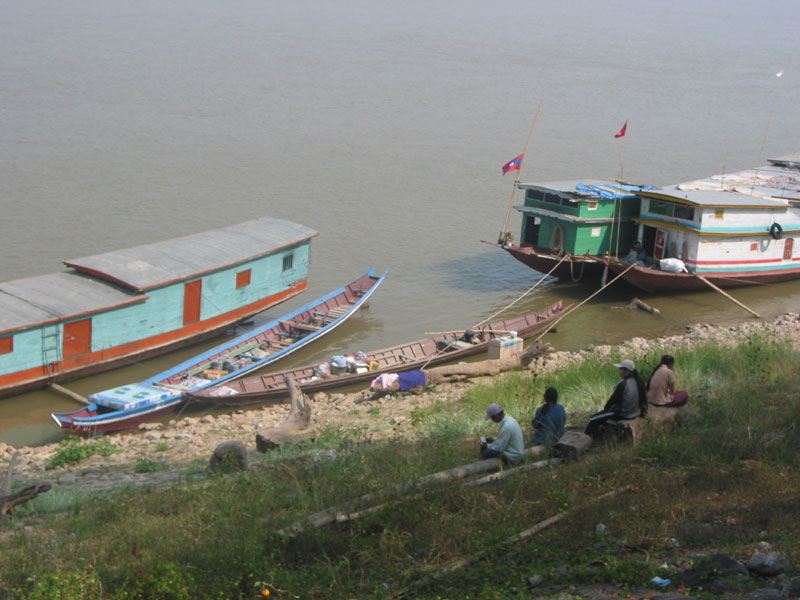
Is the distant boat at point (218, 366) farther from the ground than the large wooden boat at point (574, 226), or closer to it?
closer to it

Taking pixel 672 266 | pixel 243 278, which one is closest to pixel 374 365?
pixel 243 278

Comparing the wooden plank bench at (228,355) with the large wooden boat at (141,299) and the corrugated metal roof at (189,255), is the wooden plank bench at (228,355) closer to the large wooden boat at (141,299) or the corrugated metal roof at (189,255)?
the large wooden boat at (141,299)

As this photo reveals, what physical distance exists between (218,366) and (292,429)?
21.3 feet

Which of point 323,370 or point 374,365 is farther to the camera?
point 374,365

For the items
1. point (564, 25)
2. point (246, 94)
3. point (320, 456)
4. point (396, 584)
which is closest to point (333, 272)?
point (320, 456)

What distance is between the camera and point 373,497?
316 inches

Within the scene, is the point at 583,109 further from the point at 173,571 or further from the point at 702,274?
the point at 173,571

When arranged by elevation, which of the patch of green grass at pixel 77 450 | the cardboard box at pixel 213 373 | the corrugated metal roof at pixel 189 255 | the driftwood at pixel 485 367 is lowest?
the patch of green grass at pixel 77 450

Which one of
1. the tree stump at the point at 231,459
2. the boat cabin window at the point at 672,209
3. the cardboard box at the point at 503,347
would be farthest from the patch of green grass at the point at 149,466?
the boat cabin window at the point at 672,209

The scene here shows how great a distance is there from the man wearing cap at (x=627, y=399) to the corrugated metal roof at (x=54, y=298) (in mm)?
12305

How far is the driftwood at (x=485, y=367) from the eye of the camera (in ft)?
59.4

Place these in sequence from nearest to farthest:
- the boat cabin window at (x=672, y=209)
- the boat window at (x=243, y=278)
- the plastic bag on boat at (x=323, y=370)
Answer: the plastic bag on boat at (x=323, y=370) → the boat window at (x=243, y=278) → the boat cabin window at (x=672, y=209)

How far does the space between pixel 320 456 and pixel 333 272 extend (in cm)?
1730

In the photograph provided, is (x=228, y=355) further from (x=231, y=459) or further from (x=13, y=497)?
(x=13, y=497)
